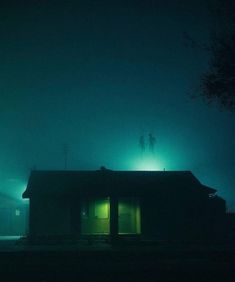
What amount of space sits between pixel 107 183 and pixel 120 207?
7.98ft

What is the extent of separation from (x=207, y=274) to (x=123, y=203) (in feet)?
78.6

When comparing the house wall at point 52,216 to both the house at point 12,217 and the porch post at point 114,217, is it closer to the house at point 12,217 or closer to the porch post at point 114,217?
the porch post at point 114,217

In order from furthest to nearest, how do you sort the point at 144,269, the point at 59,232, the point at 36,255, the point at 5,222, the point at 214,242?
1. the point at 5,222
2. the point at 59,232
3. the point at 214,242
4. the point at 36,255
5. the point at 144,269

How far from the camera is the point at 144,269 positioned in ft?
55.3

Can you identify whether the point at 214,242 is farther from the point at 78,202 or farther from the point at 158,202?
the point at 78,202

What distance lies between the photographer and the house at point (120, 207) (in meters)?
37.8

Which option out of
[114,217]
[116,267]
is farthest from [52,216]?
[116,267]

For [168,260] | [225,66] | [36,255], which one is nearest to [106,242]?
[36,255]

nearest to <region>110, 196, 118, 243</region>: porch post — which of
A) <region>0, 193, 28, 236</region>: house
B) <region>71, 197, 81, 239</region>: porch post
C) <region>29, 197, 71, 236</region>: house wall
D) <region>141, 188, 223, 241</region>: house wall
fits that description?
<region>141, 188, 223, 241</region>: house wall

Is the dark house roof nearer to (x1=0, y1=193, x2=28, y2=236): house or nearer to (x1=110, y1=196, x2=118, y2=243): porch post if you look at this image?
(x1=110, y1=196, x2=118, y2=243): porch post

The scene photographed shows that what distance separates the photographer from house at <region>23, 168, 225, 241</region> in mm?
37781

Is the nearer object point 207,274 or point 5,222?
point 207,274

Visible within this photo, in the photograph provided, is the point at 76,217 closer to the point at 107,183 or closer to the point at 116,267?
the point at 107,183

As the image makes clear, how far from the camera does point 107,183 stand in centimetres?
3966
